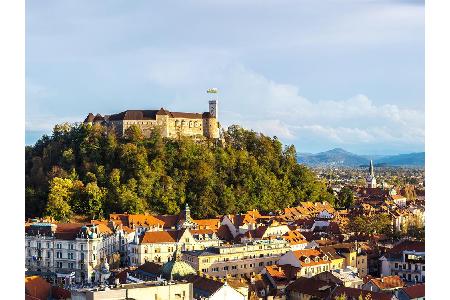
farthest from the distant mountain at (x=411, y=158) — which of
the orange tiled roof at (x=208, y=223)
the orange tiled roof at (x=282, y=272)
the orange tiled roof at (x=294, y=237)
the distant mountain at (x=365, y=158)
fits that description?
the orange tiled roof at (x=208, y=223)

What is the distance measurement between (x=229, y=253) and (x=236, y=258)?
22cm

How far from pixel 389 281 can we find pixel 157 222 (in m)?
6.99

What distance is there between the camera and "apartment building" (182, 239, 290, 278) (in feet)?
34.9

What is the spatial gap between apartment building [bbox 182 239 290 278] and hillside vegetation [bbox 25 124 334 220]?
16.6 ft

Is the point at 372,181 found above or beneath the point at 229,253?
above

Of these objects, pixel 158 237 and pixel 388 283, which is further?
pixel 158 237

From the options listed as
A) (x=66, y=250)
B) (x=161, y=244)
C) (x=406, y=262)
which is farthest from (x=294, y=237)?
(x=66, y=250)

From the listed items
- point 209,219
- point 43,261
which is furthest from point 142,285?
point 209,219

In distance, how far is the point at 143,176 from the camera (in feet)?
55.0

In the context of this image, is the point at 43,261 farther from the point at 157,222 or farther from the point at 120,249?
the point at 157,222

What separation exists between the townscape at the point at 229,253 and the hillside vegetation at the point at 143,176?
16.7 inches

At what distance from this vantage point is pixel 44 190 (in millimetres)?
16344

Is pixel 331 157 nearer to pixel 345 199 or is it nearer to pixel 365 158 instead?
pixel 345 199

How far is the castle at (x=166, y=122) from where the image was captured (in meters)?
19.0
